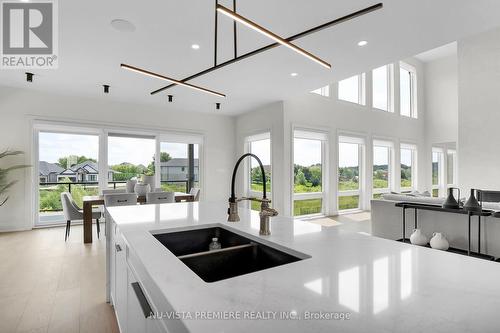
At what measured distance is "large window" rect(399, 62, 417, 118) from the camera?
29.3 feet

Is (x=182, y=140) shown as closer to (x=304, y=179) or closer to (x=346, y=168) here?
(x=304, y=179)

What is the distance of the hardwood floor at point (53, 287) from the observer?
205 centimetres

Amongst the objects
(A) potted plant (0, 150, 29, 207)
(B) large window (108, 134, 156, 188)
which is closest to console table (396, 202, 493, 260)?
(B) large window (108, 134, 156, 188)

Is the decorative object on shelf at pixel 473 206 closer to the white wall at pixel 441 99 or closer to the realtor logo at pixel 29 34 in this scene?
the realtor logo at pixel 29 34

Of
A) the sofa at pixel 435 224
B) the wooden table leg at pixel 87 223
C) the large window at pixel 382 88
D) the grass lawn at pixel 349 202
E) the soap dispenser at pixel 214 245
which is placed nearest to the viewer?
the soap dispenser at pixel 214 245

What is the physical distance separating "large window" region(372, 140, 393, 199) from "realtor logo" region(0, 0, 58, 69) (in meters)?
7.72

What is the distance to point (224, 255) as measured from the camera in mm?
1273

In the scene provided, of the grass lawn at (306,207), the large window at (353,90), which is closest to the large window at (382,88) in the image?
the large window at (353,90)

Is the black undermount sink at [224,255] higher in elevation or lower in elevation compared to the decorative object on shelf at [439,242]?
higher

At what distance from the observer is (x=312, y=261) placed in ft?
3.23

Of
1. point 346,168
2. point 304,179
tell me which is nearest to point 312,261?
point 304,179

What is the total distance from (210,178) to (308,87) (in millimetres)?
3553

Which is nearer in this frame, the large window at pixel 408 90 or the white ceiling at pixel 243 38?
the white ceiling at pixel 243 38

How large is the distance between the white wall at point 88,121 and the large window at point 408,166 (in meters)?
5.65
